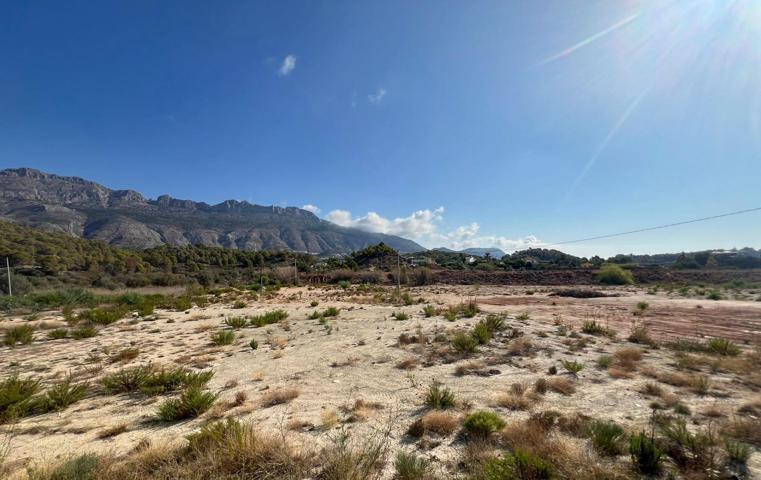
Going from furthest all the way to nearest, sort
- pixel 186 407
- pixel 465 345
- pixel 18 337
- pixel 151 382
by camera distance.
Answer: pixel 18 337, pixel 465 345, pixel 151 382, pixel 186 407

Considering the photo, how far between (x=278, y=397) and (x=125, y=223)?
5102 inches

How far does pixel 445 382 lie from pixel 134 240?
11847cm

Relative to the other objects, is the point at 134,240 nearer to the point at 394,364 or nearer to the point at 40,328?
the point at 40,328

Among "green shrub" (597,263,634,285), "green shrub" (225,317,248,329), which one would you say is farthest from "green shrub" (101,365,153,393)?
"green shrub" (597,263,634,285)

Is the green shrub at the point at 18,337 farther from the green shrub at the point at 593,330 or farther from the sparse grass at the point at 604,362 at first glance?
the green shrub at the point at 593,330

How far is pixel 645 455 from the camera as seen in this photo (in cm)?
350

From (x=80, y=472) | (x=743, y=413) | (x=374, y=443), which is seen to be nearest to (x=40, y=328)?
(x=80, y=472)

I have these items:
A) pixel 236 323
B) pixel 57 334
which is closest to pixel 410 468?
pixel 236 323

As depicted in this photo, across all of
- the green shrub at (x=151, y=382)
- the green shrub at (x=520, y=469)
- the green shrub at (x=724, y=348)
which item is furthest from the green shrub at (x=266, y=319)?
the green shrub at (x=724, y=348)

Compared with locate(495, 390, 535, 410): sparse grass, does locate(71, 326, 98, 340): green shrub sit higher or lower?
lower

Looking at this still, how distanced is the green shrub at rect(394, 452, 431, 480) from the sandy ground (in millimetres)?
368

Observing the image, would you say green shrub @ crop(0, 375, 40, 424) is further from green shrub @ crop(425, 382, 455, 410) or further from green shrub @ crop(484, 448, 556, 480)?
green shrub @ crop(484, 448, 556, 480)

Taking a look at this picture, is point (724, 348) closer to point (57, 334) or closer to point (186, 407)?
point (186, 407)

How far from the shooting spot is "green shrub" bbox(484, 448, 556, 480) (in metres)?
3.16
